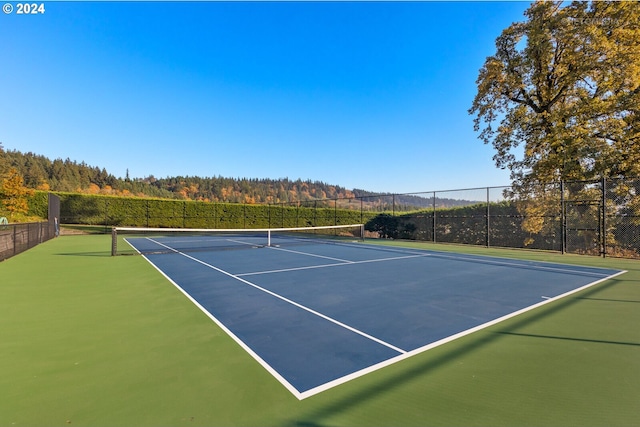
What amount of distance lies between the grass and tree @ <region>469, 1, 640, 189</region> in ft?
40.7

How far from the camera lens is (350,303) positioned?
16.1ft

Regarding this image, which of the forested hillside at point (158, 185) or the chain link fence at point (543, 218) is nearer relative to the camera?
the chain link fence at point (543, 218)

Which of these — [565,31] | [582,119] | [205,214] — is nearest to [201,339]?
[582,119]

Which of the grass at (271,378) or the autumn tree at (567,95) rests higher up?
the autumn tree at (567,95)

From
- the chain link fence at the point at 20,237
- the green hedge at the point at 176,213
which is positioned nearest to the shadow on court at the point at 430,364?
the chain link fence at the point at 20,237

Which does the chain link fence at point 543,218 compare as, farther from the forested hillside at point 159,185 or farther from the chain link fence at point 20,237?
the forested hillside at point 159,185

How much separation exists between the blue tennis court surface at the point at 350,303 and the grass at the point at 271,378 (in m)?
0.24

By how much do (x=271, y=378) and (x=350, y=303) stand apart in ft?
A: 8.10

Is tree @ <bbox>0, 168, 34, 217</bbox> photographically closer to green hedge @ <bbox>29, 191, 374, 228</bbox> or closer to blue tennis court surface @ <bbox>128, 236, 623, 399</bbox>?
green hedge @ <bbox>29, 191, 374, 228</bbox>

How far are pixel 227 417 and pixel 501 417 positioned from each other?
1.90 metres

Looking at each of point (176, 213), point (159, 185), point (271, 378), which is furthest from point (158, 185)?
point (271, 378)

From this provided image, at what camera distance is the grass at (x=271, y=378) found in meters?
2.14

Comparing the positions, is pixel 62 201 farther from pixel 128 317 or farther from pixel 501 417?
pixel 501 417

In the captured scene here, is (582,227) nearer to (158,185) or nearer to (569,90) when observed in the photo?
(569,90)
